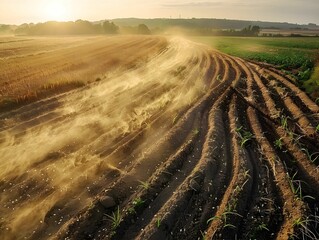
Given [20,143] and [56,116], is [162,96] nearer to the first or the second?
[56,116]

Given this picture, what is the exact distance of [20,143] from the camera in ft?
27.5

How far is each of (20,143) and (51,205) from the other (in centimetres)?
327

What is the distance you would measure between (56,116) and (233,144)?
625 cm

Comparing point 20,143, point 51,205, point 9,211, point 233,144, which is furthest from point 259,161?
point 20,143

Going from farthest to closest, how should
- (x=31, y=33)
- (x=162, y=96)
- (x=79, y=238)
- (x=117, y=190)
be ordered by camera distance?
1. (x=31, y=33)
2. (x=162, y=96)
3. (x=117, y=190)
4. (x=79, y=238)

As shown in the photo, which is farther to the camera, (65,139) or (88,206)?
(65,139)

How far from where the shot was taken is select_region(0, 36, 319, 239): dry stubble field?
17.8 feet

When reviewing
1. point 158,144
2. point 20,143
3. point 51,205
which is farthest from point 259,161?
point 20,143

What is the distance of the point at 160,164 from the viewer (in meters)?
7.29

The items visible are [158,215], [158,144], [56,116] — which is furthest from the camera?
[56,116]

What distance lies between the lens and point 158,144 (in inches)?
321

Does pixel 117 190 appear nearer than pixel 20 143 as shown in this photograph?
Yes

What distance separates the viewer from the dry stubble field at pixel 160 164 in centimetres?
542

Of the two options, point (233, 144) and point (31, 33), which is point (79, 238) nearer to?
point (233, 144)
